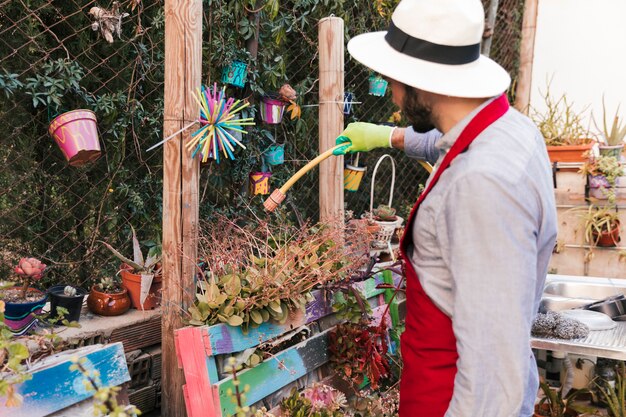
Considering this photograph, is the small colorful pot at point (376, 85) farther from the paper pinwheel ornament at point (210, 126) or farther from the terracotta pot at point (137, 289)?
the terracotta pot at point (137, 289)

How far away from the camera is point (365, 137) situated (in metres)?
2.52

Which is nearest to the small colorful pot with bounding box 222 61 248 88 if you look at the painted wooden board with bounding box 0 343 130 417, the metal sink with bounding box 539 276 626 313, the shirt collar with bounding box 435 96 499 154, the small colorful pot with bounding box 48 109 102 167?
the small colorful pot with bounding box 48 109 102 167

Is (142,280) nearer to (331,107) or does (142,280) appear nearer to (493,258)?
(331,107)

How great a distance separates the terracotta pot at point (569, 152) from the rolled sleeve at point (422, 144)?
352 centimetres

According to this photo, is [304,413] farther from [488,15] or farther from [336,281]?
[488,15]

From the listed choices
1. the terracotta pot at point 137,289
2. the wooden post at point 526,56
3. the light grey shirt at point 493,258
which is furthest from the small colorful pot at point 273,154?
the wooden post at point 526,56

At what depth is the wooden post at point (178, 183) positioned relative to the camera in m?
2.18

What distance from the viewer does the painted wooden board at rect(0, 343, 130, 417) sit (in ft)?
5.24

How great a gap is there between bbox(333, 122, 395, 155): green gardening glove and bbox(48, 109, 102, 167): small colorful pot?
100 centimetres

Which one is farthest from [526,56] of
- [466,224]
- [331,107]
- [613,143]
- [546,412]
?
[466,224]

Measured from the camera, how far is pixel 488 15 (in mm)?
5188

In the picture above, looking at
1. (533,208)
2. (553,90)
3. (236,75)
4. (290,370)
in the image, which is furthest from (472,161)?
(553,90)

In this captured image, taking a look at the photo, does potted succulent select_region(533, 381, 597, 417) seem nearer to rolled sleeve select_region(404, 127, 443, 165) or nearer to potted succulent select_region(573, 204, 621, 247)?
rolled sleeve select_region(404, 127, 443, 165)

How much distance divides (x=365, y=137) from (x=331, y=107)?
58 cm
